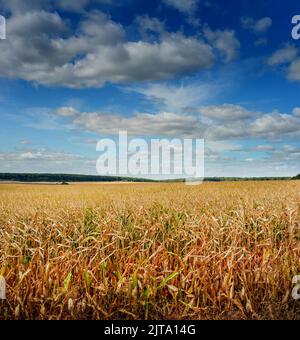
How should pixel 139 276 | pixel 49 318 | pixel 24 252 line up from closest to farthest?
pixel 49 318
pixel 139 276
pixel 24 252

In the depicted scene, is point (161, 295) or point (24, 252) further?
point (24, 252)

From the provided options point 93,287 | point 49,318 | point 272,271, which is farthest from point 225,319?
point 49,318

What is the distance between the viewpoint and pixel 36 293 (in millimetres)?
4676

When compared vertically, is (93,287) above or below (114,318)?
above

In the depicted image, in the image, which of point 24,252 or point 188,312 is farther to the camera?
point 24,252

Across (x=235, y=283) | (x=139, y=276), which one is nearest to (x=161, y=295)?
(x=139, y=276)

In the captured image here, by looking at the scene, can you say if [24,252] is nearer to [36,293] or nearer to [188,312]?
[36,293]
